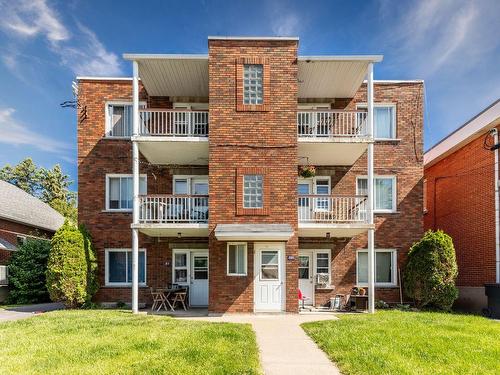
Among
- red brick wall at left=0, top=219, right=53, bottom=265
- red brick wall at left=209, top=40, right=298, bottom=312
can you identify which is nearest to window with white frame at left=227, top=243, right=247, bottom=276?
red brick wall at left=209, top=40, right=298, bottom=312

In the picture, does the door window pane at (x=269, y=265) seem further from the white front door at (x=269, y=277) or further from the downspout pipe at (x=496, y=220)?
the downspout pipe at (x=496, y=220)

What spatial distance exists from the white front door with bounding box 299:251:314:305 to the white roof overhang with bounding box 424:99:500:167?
802 centimetres

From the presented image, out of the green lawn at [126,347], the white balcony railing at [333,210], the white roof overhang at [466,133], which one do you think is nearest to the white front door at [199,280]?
the green lawn at [126,347]

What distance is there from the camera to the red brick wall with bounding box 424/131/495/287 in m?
15.4

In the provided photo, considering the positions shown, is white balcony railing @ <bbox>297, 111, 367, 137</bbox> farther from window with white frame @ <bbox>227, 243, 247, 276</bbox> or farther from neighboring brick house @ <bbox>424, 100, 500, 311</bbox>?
neighboring brick house @ <bbox>424, 100, 500, 311</bbox>

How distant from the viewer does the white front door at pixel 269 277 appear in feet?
44.5

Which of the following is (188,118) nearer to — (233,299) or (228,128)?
(228,128)

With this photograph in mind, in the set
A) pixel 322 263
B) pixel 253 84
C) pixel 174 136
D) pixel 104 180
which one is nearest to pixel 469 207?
pixel 322 263

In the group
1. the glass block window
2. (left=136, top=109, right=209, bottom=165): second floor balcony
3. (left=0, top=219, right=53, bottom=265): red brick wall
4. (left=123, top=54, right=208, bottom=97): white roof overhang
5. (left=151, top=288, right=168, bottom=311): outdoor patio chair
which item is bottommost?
(left=151, top=288, right=168, bottom=311): outdoor patio chair

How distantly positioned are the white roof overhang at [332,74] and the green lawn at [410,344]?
27.6ft

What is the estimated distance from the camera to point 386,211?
16453mm

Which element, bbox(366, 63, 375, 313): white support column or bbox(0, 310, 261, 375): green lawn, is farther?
bbox(366, 63, 375, 313): white support column

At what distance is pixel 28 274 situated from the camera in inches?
746

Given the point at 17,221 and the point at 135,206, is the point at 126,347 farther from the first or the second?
the point at 17,221
